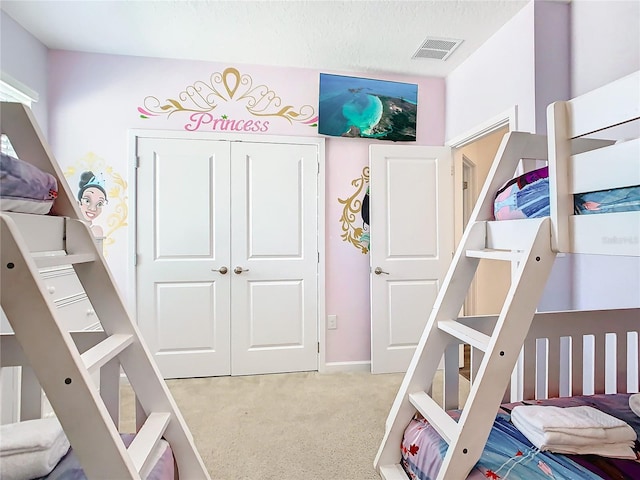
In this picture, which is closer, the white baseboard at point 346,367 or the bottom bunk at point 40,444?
the bottom bunk at point 40,444

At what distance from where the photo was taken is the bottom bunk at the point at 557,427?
1.08 metres

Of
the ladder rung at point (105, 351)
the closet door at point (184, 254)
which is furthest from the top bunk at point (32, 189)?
the closet door at point (184, 254)

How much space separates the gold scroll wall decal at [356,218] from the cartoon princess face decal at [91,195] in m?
1.88

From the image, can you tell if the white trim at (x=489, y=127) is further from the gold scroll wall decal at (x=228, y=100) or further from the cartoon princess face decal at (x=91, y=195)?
the cartoon princess face decal at (x=91, y=195)

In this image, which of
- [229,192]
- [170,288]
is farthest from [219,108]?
[170,288]

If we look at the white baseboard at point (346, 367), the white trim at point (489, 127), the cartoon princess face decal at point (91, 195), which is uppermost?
Answer: the white trim at point (489, 127)

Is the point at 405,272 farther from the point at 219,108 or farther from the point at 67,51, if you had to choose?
the point at 67,51

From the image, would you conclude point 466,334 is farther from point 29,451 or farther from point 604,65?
point 604,65

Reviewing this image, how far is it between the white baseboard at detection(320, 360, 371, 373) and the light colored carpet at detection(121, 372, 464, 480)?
0.21ft

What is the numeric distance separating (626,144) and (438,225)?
224 centimetres

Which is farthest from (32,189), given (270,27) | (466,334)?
(270,27)

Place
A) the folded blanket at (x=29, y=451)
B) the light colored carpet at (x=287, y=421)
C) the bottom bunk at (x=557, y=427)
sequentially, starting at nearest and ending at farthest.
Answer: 1. the folded blanket at (x=29, y=451)
2. the bottom bunk at (x=557, y=427)
3. the light colored carpet at (x=287, y=421)

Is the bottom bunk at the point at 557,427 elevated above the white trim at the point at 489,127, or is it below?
below

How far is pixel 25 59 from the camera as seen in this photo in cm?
246
